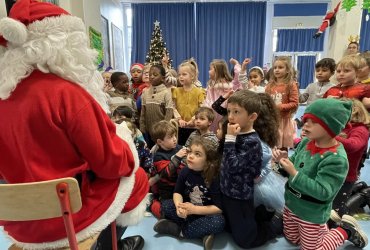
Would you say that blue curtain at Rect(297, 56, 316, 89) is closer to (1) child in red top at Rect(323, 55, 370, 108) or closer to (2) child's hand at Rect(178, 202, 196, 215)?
(1) child in red top at Rect(323, 55, 370, 108)

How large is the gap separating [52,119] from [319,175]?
4.42ft

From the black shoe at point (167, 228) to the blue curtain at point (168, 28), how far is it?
7.37 meters

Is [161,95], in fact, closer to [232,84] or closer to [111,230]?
[232,84]

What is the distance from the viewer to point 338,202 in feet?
6.77

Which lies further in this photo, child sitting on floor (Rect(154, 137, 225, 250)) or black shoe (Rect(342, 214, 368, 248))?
child sitting on floor (Rect(154, 137, 225, 250))

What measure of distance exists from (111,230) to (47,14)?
100 centimetres

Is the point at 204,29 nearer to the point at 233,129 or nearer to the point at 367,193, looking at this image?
the point at 367,193

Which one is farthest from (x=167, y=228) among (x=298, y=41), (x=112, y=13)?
(x=298, y=41)

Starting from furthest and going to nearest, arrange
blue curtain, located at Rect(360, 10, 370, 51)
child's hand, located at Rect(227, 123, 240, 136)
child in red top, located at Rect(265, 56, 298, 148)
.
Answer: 1. blue curtain, located at Rect(360, 10, 370, 51)
2. child in red top, located at Rect(265, 56, 298, 148)
3. child's hand, located at Rect(227, 123, 240, 136)

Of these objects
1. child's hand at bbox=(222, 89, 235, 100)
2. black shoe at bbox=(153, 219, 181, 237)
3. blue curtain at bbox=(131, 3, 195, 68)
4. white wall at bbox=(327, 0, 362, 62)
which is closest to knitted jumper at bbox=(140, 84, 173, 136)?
child's hand at bbox=(222, 89, 235, 100)

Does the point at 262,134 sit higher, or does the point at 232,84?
the point at 232,84

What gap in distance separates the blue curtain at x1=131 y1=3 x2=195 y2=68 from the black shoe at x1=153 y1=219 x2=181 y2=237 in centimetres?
737

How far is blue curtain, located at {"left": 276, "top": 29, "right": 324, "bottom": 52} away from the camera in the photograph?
868cm

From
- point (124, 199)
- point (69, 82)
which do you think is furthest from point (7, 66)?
point (124, 199)
